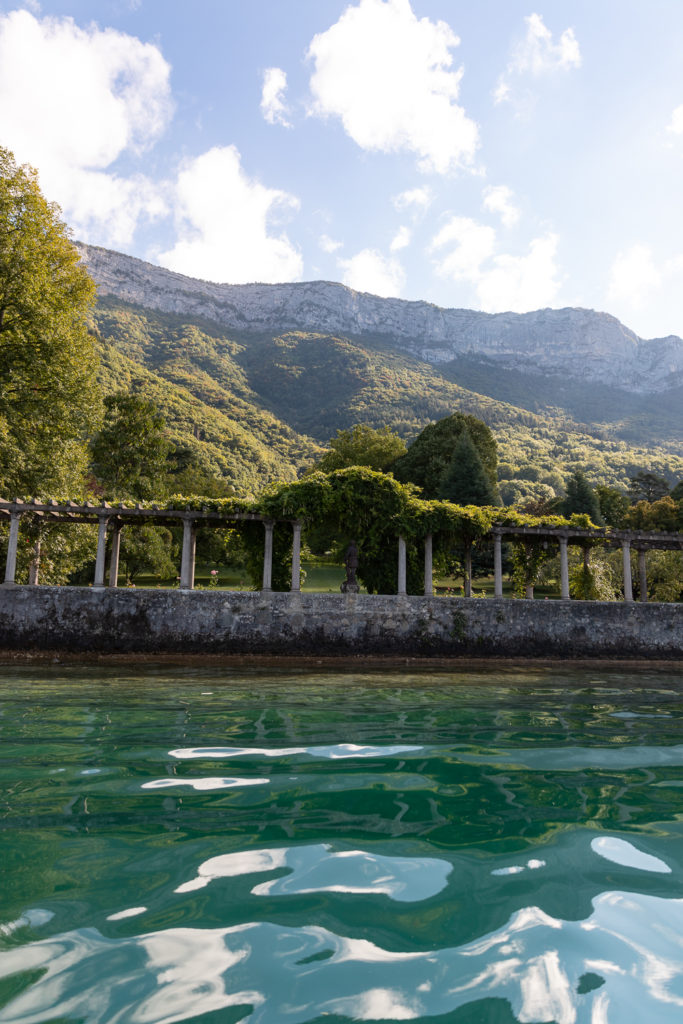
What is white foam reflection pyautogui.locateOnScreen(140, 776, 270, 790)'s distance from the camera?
12.2 feet

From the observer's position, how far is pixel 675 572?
86.6 feet

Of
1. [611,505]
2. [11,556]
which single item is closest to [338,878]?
[11,556]

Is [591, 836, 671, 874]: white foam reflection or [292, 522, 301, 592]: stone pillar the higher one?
[292, 522, 301, 592]: stone pillar

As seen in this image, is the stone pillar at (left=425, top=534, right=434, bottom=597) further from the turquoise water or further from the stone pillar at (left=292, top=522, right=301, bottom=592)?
the turquoise water

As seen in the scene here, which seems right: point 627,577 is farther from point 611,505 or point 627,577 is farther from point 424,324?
point 424,324

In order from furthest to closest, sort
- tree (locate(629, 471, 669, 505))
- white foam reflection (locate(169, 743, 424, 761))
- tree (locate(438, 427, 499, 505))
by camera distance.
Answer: tree (locate(629, 471, 669, 505)) < tree (locate(438, 427, 499, 505)) < white foam reflection (locate(169, 743, 424, 761))

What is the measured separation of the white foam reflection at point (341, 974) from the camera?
5.13 feet

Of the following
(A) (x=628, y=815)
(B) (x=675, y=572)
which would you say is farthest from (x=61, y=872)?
(B) (x=675, y=572)

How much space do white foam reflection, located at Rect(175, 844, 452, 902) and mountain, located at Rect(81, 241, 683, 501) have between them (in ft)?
172

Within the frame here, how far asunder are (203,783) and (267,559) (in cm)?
1355

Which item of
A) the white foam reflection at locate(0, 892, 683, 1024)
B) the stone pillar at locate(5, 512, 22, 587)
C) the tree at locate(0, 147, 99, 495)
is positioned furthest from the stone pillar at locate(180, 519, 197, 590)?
the white foam reflection at locate(0, 892, 683, 1024)

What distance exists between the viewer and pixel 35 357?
69.7 feet

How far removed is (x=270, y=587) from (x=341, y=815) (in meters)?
14.4

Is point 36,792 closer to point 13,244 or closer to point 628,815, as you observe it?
point 628,815
